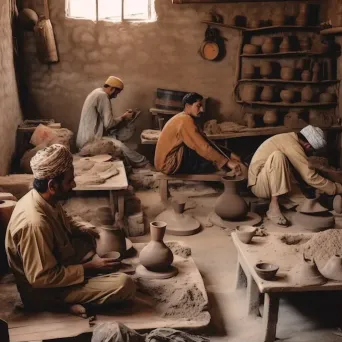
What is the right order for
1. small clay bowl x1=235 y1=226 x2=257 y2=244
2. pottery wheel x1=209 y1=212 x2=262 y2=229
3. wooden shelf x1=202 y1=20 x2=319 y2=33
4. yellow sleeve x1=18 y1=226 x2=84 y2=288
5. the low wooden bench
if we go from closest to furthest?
yellow sleeve x1=18 y1=226 x2=84 y2=288 < small clay bowl x1=235 y1=226 x2=257 y2=244 < pottery wheel x1=209 y1=212 x2=262 y2=229 < the low wooden bench < wooden shelf x1=202 y1=20 x2=319 y2=33

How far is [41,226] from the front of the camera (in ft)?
11.6

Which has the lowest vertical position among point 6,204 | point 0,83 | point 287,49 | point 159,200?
point 159,200

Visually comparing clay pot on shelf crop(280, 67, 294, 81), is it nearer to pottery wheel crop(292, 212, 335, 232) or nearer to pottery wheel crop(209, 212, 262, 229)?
pottery wheel crop(209, 212, 262, 229)

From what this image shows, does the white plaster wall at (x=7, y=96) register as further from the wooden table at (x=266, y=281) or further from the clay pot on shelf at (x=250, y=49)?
the clay pot on shelf at (x=250, y=49)

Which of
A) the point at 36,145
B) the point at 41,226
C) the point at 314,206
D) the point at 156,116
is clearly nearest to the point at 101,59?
the point at 156,116

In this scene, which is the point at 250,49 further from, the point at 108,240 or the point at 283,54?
the point at 108,240

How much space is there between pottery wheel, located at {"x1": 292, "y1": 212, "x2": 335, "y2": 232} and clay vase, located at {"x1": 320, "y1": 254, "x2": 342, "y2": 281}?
224cm

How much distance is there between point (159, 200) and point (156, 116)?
7.75 feet

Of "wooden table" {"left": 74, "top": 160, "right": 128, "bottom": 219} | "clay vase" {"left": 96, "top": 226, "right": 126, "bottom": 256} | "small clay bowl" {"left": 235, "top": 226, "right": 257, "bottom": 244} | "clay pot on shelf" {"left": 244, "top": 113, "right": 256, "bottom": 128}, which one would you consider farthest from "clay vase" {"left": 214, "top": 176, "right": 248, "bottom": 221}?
"clay pot on shelf" {"left": 244, "top": 113, "right": 256, "bottom": 128}

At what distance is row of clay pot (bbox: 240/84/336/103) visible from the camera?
29.8 feet

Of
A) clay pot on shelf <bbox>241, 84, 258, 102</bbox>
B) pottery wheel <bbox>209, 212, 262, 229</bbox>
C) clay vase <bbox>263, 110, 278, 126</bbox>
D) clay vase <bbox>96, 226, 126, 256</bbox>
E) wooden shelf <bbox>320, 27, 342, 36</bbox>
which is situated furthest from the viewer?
clay pot on shelf <bbox>241, 84, 258, 102</bbox>

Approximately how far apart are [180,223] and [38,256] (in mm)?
2979

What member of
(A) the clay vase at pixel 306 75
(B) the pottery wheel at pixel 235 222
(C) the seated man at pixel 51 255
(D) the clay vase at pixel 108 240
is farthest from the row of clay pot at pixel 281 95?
(C) the seated man at pixel 51 255

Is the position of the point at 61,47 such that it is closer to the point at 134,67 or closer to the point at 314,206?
the point at 134,67
